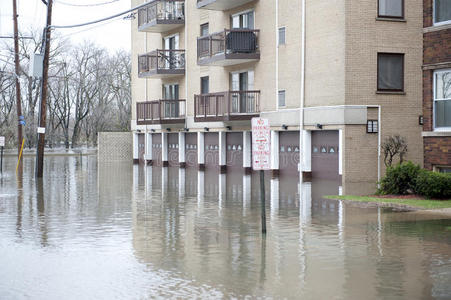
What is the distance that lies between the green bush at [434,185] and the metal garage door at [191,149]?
24.4 metres

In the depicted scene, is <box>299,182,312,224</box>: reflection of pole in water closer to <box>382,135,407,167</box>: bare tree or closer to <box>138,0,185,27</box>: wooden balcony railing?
<box>382,135,407,167</box>: bare tree

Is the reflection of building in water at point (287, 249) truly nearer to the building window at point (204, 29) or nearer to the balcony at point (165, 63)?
the building window at point (204, 29)

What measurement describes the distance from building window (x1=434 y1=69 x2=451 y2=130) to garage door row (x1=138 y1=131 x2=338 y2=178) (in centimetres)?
820

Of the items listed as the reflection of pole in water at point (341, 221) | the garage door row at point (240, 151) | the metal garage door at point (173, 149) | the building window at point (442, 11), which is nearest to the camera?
the reflection of pole in water at point (341, 221)

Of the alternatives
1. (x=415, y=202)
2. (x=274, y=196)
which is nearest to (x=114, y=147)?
(x=274, y=196)

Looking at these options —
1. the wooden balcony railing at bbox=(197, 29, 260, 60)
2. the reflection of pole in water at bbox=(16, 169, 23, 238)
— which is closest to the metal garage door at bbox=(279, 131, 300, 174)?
the wooden balcony railing at bbox=(197, 29, 260, 60)

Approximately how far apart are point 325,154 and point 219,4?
11.7 m

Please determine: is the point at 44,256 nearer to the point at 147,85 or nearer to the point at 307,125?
the point at 307,125

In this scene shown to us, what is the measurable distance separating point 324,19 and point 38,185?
14.1m

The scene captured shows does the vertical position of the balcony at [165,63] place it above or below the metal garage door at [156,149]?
above

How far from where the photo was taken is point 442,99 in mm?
21578

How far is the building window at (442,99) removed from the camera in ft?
70.2

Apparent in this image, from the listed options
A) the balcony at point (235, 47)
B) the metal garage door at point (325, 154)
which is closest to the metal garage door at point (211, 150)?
the balcony at point (235, 47)

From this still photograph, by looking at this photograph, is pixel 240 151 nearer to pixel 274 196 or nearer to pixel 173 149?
pixel 173 149
